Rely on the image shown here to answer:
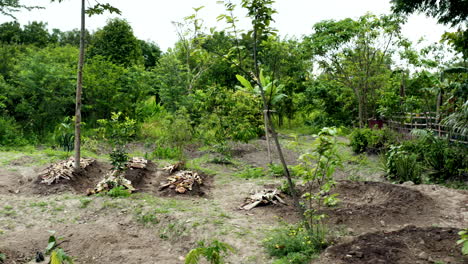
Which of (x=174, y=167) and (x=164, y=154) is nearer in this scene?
(x=174, y=167)

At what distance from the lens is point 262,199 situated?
565 cm

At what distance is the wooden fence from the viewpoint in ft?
29.5

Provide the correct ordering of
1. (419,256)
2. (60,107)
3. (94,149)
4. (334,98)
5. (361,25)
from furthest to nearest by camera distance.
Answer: (334,98), (361,25), (60,107), (94,149), (419,256)

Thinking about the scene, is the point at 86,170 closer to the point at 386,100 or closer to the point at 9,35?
the point at 386,100

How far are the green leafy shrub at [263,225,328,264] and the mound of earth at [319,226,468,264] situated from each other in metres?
0.18

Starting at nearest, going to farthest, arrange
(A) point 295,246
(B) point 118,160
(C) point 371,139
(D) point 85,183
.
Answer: (A) point 295,246 < (B) point 118,160 < (D) point 85,183 < (C) point 371,139

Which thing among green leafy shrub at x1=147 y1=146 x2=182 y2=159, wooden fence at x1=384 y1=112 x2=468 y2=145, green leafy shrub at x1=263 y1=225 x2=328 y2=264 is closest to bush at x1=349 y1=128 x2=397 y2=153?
wooden fence at x1=384 y1=112 x2=468 y2=145

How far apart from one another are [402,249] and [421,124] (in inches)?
350

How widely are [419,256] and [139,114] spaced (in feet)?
43.2

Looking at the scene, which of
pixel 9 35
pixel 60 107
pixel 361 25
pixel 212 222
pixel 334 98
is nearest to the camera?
pixel 212 222

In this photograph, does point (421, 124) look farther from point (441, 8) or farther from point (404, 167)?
point (441, 8)

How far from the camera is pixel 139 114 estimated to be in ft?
49.3

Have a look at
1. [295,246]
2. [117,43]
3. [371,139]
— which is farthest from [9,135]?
[371,139]

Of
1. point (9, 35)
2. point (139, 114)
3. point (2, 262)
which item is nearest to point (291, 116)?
point (139, 114)
